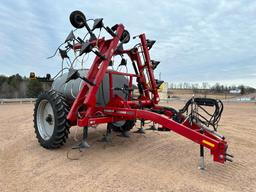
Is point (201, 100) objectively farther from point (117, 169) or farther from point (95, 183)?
point (95, 183)

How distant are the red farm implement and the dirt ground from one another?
12.7 inches

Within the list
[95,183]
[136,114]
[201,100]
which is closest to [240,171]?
[201,100]

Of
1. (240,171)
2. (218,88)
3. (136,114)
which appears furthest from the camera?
(218,88)

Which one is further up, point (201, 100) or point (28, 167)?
point (201, 100)

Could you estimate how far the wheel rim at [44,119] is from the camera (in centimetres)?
586

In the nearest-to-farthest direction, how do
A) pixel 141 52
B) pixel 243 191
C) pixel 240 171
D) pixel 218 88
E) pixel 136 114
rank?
pixel 243 191 < pixel 240 171 < pixel 136 114 < pixel 141 52 < pixel 218 88

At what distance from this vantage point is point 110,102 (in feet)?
18.1

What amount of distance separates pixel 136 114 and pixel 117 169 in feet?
3.59

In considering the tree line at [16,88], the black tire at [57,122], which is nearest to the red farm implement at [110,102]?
the black tire at [57,122]

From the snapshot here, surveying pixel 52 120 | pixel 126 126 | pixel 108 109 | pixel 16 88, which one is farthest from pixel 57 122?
pixel 16 88

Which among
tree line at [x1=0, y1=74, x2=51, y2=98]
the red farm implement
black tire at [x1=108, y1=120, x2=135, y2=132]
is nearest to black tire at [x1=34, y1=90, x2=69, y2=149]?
the red farm implement

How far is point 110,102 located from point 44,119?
178 cm

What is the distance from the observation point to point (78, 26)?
503 centimetres

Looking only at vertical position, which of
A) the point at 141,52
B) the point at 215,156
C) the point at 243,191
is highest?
the point at 141,52
